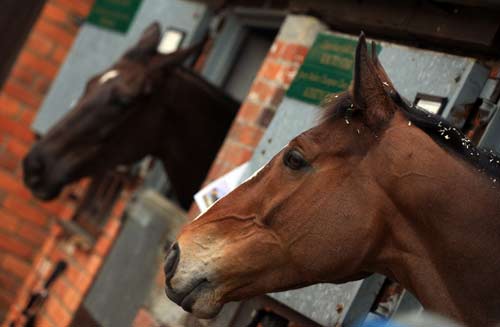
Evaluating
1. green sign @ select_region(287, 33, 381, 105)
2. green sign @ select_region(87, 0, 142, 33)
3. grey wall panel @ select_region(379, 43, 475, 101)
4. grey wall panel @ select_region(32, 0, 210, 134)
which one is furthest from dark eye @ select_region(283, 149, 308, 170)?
green sign @ select_region(87, 0, 142, 33)

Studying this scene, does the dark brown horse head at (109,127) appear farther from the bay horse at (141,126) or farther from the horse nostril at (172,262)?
the horse nostril at (172,262)

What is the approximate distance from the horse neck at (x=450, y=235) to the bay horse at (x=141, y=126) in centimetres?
288

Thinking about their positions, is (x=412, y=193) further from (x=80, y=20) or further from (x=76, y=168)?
(x=80, y=20)

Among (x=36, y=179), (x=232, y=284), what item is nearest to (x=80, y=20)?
(x=36, y=179)

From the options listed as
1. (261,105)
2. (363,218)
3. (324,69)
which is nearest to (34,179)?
(261,105)

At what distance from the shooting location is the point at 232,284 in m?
2.61

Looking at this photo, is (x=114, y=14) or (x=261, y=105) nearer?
(x=261, y=105)

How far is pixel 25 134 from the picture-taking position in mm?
7242

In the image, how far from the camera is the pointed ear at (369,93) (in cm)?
241

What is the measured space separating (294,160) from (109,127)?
278cm

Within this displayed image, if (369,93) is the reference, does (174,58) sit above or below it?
above

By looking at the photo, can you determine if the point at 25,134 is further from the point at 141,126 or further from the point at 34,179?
the point at 141,126

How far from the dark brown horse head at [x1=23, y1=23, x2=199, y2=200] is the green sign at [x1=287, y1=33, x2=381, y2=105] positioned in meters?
1.47

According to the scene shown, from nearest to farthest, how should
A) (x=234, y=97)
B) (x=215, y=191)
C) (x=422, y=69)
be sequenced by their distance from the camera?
(x=422, y=69)
(x=215, y=191)
(x=234, y=97)
